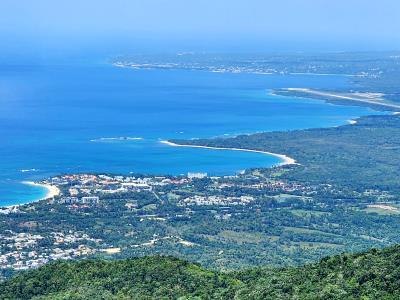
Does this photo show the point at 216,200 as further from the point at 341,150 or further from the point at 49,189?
the point at 341,150

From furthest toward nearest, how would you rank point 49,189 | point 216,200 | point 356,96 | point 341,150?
1. point 356,96
2. point 341,150
3. point 49,189
4. point 216,200

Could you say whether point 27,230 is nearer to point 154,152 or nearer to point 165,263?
point 165,263

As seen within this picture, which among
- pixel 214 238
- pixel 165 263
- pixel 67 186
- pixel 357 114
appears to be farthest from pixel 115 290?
pixel 357 114

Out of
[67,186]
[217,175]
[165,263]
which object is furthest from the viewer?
[217,175]

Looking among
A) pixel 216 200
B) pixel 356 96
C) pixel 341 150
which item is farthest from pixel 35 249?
pixel 356 96

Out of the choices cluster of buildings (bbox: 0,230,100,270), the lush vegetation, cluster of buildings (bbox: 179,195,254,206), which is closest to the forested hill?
cluster of buildings (bbox: 0,230,100,270)

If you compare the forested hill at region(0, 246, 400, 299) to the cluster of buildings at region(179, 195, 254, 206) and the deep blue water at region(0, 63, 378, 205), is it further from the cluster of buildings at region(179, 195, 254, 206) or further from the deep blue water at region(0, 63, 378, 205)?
the deep blue water at region(0, 63, 378, 205)
